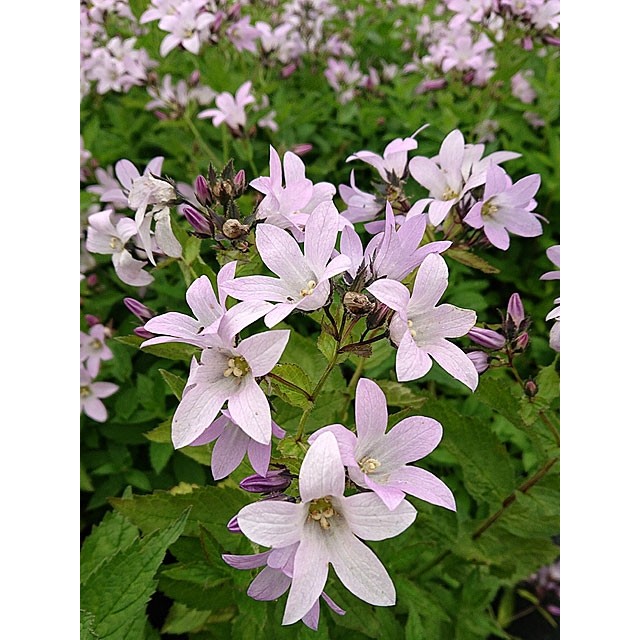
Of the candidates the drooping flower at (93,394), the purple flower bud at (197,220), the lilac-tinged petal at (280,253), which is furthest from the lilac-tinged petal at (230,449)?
the drooping flower at (93,394)

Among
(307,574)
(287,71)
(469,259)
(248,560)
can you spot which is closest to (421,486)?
(307,574)

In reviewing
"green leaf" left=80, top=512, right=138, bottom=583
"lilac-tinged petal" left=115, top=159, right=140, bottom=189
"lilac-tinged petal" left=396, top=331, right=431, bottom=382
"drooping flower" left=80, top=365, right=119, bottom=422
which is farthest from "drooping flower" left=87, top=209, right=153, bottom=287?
"drooping flower" left=80, top=365, right=119, bottom=422

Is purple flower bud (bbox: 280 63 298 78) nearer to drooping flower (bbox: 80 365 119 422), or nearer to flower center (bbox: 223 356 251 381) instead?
drooping flower (bbox: 80 365 119 422)

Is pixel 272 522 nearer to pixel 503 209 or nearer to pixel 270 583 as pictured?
pixel 270 583

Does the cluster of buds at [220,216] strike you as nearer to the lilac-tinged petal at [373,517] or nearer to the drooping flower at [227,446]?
the drooping flower at [227,446]

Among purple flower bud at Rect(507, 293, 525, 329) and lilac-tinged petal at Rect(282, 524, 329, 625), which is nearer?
lilac-tinged petal at Rect(282, 524, 329, 625)

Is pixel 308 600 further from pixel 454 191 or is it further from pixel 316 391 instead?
pixel 454 191
